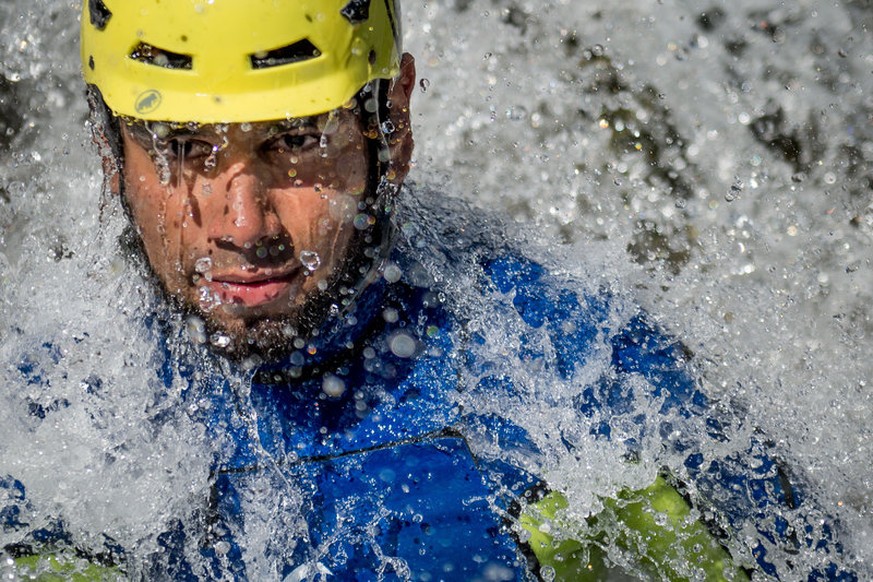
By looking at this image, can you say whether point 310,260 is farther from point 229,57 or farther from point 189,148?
point 229,57

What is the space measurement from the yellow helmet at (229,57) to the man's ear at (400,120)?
26 centimetres

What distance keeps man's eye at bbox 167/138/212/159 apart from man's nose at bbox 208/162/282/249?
8 centimetres

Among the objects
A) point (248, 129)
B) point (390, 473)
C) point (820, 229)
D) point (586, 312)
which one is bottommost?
point (820, 229)

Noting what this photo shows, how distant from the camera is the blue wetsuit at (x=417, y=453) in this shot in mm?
2531

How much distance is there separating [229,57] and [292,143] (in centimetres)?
25

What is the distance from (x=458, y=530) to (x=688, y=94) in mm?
2683

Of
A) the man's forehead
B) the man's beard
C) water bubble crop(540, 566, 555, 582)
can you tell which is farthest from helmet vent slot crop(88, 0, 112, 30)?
water bubble crop(540, 566, 555, 582)

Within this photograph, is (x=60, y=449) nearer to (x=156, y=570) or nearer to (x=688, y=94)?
(x=156, y=570)

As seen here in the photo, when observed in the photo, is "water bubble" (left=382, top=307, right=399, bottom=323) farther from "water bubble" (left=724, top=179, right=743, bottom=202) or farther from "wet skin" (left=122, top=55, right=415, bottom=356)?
"water bubble" (left=724, top=179, right=743, bottom=202)

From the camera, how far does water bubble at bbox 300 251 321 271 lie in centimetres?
259

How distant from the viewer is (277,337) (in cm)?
265

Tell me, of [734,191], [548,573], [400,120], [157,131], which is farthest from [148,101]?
[734,191]

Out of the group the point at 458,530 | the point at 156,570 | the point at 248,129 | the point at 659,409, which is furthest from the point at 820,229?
the point at 156,570

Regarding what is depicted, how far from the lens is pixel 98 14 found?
8.66 feet
